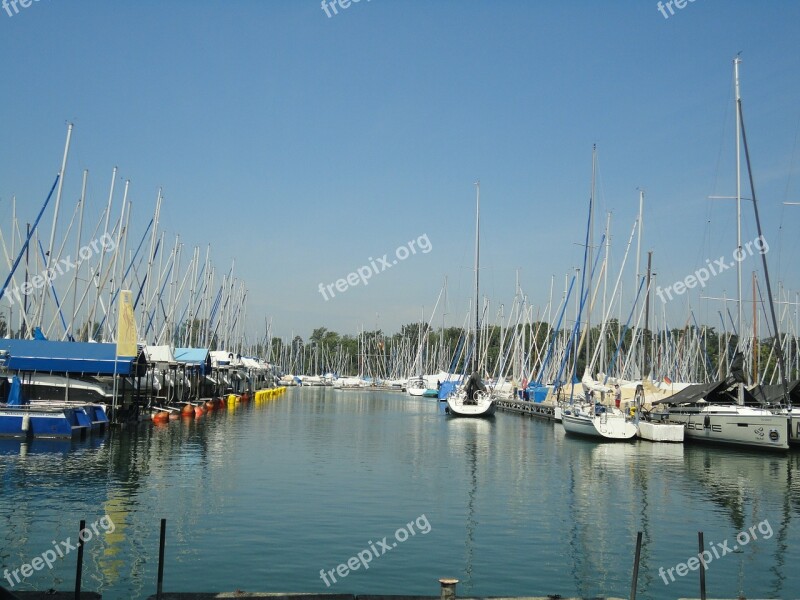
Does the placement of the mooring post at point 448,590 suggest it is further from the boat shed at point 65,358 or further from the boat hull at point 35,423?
the boat shed at point 65,358

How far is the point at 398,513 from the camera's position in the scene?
23750 mm

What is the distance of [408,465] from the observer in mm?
35562

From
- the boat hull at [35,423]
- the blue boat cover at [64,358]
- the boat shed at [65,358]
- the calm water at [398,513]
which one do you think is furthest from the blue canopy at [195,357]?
the boat hull at [35,423]

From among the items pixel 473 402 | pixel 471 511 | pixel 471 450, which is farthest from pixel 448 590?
pixel 473 402

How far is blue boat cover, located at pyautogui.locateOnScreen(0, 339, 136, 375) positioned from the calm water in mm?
3918

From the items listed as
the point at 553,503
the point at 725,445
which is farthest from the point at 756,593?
the point at 725,445

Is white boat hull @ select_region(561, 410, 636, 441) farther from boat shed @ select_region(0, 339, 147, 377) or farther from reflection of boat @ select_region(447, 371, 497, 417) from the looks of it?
boat shed @ select_region(0, 339, 147, 377)

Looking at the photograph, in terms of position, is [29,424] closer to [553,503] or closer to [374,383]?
[553,503]

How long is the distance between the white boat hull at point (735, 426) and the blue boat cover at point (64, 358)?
31660mm

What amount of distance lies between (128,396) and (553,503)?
36816 mm

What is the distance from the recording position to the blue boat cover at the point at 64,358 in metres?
42.8

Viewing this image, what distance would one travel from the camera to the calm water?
664 inches

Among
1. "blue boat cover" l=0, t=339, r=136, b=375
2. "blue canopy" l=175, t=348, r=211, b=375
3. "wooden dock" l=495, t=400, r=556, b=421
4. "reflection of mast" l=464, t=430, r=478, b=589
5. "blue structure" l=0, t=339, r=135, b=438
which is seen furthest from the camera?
"wooden dock" l=495, t=400, r=556, b=421

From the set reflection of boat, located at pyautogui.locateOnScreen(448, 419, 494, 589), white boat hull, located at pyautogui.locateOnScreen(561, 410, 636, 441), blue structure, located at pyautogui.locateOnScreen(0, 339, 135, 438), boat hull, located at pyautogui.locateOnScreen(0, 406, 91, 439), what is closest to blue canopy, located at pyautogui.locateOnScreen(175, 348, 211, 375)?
blue structure, located at pyautogui.locateOnScreen(0, 339, 135, 438)
